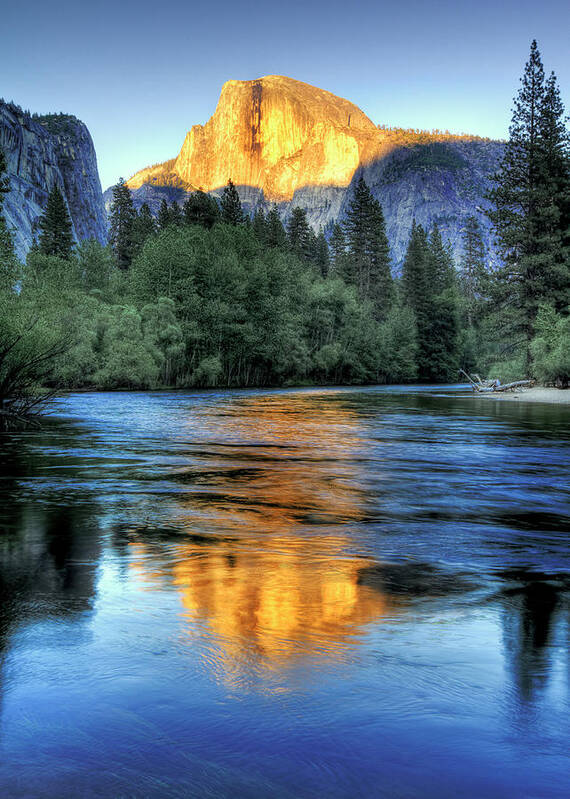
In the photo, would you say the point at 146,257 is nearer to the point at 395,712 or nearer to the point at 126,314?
the point at 126,314

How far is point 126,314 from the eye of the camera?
200 ft

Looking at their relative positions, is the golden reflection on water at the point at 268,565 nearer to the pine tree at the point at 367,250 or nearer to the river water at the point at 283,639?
the river water at the point at 283,639

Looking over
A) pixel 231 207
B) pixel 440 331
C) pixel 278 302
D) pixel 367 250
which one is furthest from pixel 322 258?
pixel 278 302

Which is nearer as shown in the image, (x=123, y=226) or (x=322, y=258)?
(x=123, y=226)

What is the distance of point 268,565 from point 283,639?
9.40 ft

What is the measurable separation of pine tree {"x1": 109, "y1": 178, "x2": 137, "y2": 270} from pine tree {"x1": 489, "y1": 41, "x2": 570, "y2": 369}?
63.3 metres

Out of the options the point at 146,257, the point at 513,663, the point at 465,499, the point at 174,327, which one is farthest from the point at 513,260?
the point at 513,663

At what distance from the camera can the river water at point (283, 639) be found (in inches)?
163

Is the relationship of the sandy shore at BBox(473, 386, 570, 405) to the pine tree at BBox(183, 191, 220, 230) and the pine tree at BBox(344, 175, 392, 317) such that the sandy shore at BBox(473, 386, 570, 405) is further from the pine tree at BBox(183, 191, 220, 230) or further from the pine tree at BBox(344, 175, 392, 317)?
the pine tree at BBox(344, 175, 392, 317)

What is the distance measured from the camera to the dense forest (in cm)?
5188

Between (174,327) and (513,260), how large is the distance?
28549 millimetres

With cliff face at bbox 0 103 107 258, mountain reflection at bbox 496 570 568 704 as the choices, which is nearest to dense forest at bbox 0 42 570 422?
mountain reflection at bbox 496 570 568 704

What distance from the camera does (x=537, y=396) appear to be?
4944cm

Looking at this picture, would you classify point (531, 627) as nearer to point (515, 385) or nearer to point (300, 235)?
point (515, 385)
